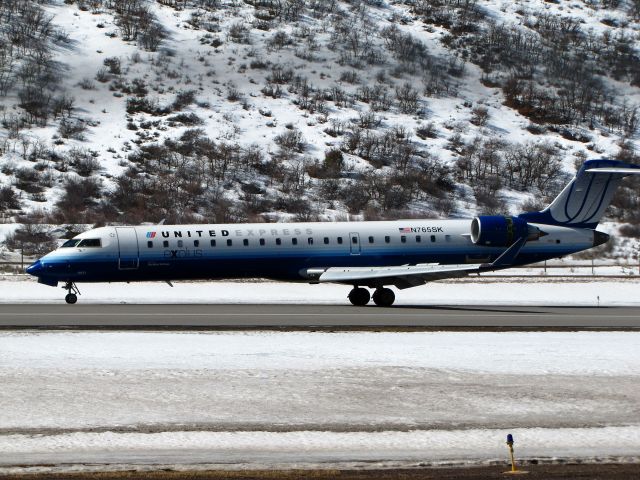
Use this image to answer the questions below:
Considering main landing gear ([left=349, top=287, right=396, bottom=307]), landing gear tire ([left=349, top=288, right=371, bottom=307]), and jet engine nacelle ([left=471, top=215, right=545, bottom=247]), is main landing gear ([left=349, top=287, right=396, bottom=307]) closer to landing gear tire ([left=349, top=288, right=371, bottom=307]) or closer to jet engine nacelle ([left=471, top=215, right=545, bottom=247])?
landing gear tire ([left=349, top=288, right=371, bottom=307])

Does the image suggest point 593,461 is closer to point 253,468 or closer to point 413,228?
point 253,468

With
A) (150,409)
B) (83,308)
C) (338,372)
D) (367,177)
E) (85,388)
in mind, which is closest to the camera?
(150,409)

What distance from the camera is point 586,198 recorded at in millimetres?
41156

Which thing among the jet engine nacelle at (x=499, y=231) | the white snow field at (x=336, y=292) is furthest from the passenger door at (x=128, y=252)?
the jet engine nacelle at (x=499, y=231)

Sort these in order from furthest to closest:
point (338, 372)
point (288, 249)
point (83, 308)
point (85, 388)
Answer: point (288, 249)
point (83, 308)
point (338, 372)
point (85, 388)

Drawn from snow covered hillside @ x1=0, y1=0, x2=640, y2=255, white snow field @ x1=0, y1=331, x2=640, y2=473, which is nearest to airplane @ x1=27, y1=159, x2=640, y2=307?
white snow field @ x1=0, y1=331, x2=640, y2=473

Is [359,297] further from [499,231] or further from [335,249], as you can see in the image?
[499,231]

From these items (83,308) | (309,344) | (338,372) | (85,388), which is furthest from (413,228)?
(85,388)

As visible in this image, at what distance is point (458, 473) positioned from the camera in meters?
12.6

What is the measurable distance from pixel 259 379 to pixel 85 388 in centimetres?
306

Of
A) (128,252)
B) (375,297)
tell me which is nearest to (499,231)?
(375,297)

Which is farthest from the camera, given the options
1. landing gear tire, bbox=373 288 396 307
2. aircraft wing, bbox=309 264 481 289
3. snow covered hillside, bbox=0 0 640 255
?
snow covered hillside, bbox=0 0 640 255

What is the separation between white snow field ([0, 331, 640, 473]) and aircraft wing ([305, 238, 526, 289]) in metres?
9.49

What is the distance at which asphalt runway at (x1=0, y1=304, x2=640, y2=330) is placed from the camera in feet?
96.0
